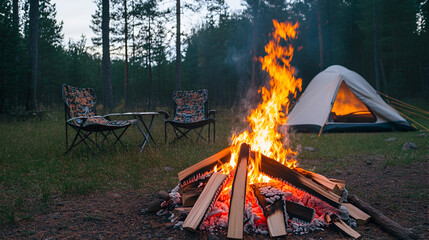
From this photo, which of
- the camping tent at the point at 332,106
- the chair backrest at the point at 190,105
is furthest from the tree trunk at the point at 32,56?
the camping tent at the point at 332,106

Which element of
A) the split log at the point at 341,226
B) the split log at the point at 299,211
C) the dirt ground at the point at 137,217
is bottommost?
the dirt ground at the point at 137,217

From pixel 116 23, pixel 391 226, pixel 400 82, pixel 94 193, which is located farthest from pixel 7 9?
pixel 400 82

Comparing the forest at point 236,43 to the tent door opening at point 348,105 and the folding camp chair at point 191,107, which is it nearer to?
the tent door opening at point 348,105

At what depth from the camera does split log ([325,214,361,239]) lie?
1634 mm

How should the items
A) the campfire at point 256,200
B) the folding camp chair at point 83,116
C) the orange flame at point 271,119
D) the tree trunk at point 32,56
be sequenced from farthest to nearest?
the tree trunk at point 32,56, the folding camp chair at point 83,116, the orange flame at point 271,119, the campfire at point 256,200

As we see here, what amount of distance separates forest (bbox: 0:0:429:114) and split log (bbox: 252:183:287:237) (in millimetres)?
9190

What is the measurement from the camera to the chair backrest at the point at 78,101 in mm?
4195

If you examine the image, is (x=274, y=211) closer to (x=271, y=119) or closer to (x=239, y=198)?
(x=239, y=198)

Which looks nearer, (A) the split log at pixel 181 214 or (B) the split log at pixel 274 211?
(B) the split log at pixel 274 211

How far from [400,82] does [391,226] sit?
27.1 meters

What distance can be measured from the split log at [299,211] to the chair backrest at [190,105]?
3.82 m

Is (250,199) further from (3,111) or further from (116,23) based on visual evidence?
(116,23)

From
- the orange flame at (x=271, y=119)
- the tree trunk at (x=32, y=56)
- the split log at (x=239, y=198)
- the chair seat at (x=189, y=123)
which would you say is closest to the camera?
the split log at (x=239, y=198)

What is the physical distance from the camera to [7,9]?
36.1ft
